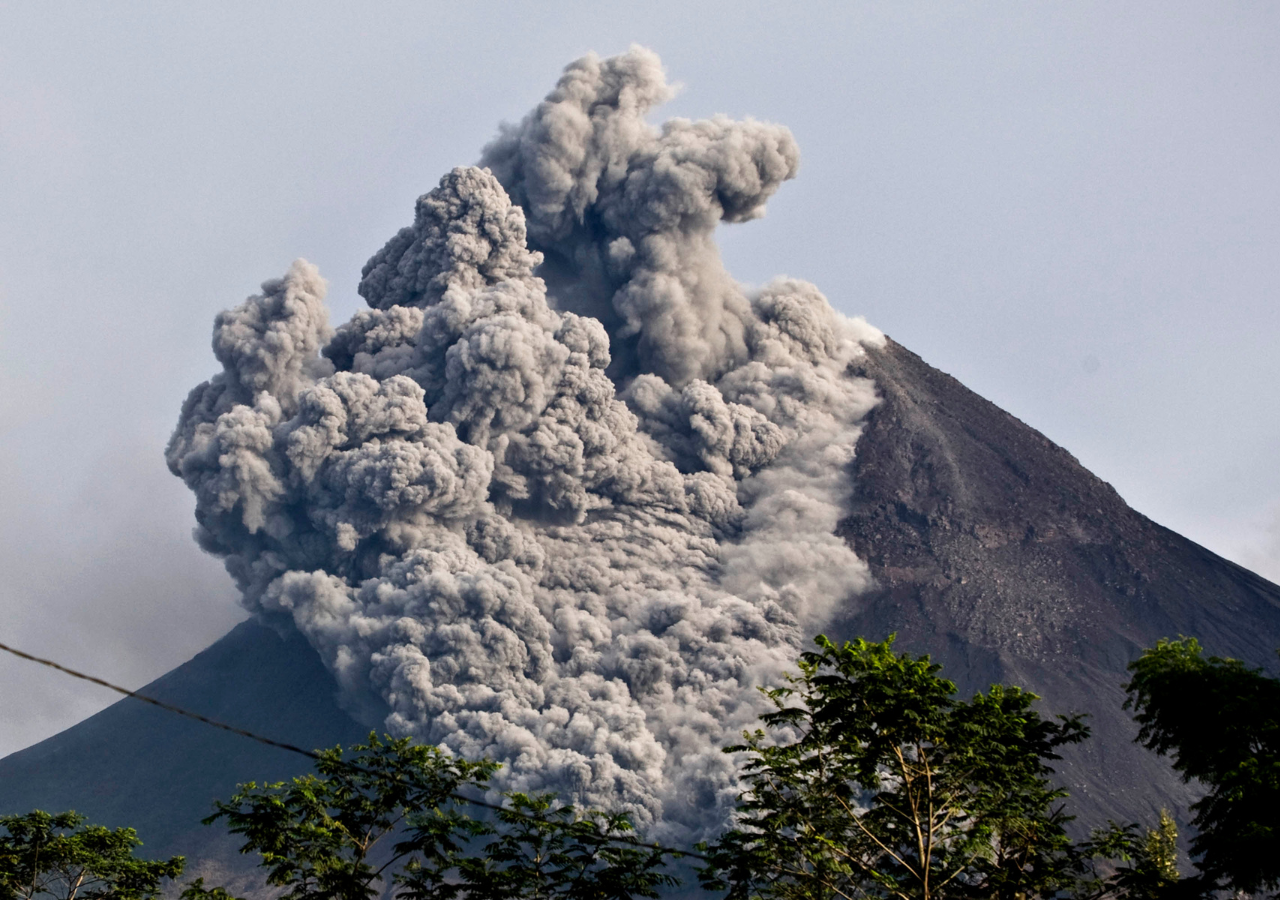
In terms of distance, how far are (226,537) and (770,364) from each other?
3576 centimetres

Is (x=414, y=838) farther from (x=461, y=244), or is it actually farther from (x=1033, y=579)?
(x=1033, y=579)

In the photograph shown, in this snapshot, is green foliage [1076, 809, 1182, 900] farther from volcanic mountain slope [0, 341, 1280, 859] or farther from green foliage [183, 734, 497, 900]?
volcanic mountain slope [0, 341, 1280, 859]

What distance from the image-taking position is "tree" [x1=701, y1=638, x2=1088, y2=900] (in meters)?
19.6

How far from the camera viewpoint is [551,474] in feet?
240

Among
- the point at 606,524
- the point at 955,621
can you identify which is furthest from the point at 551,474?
the point at 955,621

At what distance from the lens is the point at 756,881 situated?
20562mm

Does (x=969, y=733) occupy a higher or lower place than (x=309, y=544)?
lower

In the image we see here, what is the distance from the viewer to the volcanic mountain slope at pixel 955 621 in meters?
86.1

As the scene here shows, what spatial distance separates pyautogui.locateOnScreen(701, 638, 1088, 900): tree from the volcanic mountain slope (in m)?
60.1

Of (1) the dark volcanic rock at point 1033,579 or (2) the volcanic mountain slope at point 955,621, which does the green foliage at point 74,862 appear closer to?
(1) the dark volcanic rock at point 1033,579

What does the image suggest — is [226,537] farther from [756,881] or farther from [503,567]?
[756,881]

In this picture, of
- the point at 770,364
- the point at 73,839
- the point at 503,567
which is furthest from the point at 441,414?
the point at 73,839

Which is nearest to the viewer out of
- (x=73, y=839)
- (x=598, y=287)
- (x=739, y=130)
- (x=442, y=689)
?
(x=73, y=839)

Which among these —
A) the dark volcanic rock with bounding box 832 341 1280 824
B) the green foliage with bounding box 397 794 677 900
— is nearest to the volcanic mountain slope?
the dark volcanic rock with bounding box 832 341 1280 824
